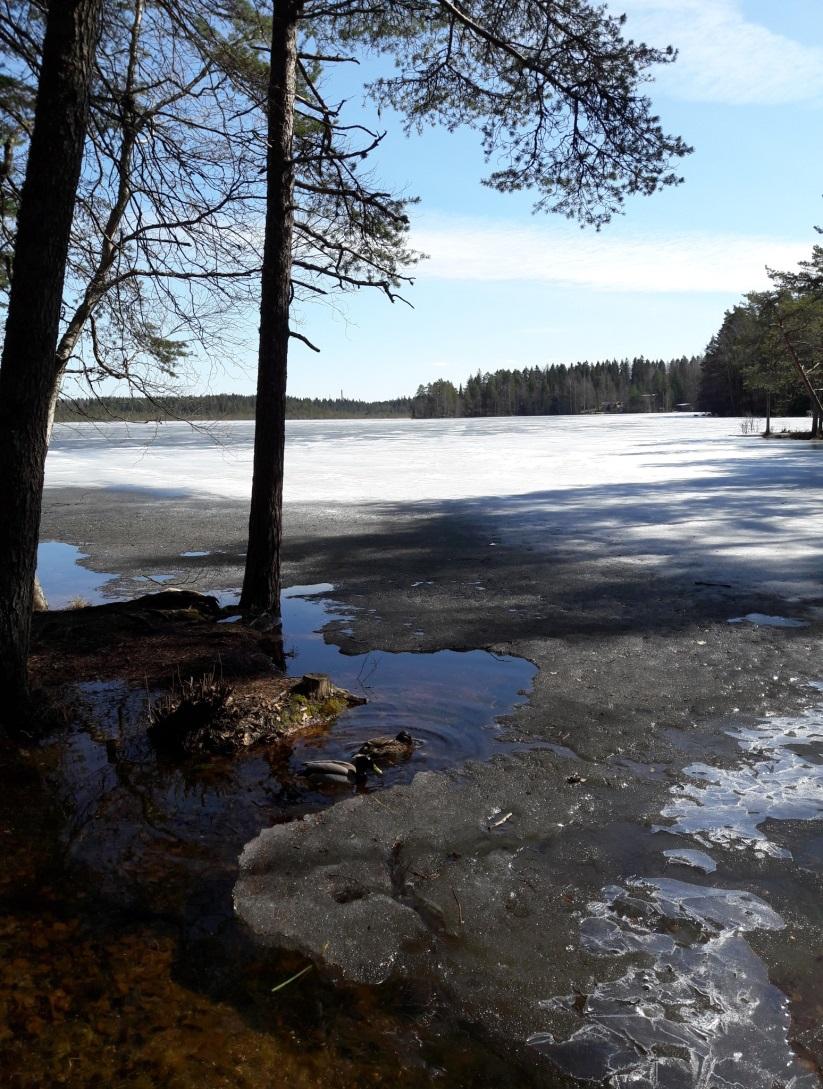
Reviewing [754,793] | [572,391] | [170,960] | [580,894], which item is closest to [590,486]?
[754,793]

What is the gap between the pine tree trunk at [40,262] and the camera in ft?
14.3

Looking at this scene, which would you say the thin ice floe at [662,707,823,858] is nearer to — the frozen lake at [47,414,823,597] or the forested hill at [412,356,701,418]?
the frozen lake at [47,414,823,597]

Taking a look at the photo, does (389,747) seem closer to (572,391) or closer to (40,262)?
(40,262)

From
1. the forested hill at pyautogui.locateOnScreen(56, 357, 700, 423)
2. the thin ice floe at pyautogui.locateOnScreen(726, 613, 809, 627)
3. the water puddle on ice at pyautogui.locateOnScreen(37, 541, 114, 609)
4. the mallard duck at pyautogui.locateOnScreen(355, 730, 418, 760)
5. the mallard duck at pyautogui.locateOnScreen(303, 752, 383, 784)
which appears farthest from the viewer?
the forested hill at pyautogui.locateOnScreen(56, 357, 700, 423)

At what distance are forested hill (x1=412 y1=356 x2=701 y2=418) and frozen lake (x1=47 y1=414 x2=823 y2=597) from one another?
10728cm

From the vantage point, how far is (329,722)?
5.39 meters

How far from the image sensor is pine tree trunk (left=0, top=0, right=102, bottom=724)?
4.37m

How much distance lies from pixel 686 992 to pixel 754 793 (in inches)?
70.1

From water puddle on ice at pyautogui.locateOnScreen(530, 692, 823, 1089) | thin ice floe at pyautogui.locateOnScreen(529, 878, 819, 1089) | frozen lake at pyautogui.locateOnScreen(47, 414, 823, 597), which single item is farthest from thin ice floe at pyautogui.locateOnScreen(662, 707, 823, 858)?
frozen lake at pyautogui.locateOnScreen(47, 414, 823, 597)

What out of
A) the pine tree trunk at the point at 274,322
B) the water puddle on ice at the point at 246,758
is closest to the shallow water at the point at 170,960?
the water puddle on ice at the point at 246,758

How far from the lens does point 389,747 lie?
16.0 ft

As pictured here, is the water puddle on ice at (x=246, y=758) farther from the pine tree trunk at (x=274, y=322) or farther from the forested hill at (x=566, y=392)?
the forested hill at (x=566, y=392)

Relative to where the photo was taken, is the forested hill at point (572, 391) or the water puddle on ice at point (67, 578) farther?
the forested hill at point (572, 391)

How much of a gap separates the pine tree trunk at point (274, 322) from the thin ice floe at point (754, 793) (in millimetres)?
5055
